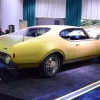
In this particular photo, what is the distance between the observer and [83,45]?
4.86 metres

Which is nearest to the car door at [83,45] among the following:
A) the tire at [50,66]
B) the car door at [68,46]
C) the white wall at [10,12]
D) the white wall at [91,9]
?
the car door at [68,46]

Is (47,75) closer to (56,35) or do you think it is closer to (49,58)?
(49,58)

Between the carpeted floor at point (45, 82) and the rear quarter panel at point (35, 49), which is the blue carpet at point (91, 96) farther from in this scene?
the rear quarter panel at point (35, 49)

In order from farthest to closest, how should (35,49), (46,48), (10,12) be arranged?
(10,12) < (46,48) < (35,49)

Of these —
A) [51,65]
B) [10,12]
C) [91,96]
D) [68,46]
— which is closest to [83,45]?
[68,46]

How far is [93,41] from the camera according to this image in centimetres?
527

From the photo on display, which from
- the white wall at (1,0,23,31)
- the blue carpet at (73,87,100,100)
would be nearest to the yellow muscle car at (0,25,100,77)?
the blue carpet at (73,87,100,100)

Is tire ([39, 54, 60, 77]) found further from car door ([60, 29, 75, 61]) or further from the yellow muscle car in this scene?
car door ([60, 29, 75, 61])

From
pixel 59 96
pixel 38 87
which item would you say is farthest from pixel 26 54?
pixel 59 96

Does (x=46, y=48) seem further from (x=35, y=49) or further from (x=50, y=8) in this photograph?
(x=50, y=8)

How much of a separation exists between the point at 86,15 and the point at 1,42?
5554 millimetres

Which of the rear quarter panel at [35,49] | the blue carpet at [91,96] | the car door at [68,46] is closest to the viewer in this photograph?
the blue carpet at [91,96]

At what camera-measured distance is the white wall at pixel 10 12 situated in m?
9.20

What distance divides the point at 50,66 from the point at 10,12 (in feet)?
19.6
